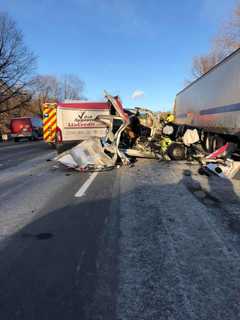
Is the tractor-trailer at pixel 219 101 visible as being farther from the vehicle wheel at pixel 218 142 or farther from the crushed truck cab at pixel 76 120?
the crushed truck cab at pixel 76 120

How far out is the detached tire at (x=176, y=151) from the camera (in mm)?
11039

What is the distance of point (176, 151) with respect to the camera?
11.0 m

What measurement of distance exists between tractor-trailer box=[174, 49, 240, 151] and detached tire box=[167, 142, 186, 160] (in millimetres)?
1314

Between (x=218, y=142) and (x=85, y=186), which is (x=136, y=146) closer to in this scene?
(x=218, y=142)

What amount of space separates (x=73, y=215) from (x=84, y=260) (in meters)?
1.67

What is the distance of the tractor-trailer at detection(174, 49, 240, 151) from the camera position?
8188 mm

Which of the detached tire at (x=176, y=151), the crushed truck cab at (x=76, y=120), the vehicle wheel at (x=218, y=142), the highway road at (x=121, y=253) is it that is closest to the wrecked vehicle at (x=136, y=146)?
the detached tire at (x=176, y=151)

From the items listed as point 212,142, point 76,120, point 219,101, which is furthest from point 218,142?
point 76,120

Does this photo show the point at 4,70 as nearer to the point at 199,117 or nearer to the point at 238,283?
the point at 199,117

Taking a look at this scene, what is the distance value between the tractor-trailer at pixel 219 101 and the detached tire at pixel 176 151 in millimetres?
1314

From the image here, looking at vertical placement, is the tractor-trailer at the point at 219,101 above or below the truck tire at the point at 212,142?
above

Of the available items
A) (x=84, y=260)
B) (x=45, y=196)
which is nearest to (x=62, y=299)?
(x=84, y=260)

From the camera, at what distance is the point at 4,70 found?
41.2 metres

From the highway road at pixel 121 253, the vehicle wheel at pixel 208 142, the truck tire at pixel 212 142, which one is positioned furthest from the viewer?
the vehicle wheel at pixel 208 142
